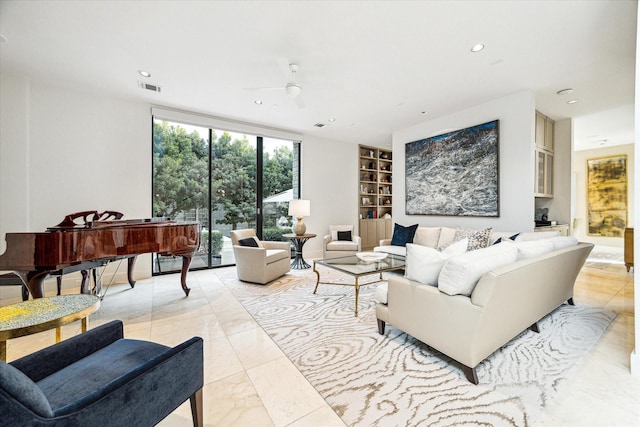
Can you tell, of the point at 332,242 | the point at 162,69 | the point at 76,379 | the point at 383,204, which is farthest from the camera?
the point at 383,204

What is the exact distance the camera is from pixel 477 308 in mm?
1521

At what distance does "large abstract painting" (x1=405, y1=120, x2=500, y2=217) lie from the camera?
3973mm

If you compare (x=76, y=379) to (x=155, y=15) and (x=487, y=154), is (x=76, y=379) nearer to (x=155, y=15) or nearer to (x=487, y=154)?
(x=155, y=15)

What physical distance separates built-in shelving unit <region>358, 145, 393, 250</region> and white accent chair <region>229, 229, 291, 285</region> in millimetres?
3167

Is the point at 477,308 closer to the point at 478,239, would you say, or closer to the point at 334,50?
the point at 478,239

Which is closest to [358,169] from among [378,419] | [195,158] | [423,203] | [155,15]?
[423,203]

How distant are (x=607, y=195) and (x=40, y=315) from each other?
412 inches

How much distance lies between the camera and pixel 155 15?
2.21 m

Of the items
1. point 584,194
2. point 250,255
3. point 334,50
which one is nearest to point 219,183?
point 250,255

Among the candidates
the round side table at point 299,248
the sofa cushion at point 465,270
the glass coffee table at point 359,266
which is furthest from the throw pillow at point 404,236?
the sofa cushion at point 465,270

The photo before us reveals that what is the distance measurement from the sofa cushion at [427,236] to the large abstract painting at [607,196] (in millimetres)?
6004

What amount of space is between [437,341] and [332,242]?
3405 mm

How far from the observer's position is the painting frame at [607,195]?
661 cm

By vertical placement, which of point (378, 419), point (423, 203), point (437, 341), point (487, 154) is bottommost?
point (378, 419)
